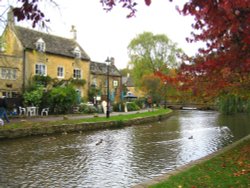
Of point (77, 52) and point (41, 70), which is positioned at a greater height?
point (77, 52)

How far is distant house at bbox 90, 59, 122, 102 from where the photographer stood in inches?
1928

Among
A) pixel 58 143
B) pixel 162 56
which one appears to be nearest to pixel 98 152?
pixel 58 143

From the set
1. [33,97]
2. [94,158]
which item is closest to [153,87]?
[33,97]

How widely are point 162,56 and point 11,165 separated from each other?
5944cm

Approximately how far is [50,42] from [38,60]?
4128 millimetres

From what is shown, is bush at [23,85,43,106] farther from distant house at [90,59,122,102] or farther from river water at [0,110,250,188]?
distant house at [90,59,122,102]

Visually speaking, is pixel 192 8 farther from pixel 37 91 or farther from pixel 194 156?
pixel 37 91

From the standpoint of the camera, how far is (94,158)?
13156 mm

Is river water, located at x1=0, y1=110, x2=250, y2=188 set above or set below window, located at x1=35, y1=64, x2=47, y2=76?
below

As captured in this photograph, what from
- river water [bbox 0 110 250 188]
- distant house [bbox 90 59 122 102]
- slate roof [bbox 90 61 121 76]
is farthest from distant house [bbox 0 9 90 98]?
river water [bbox 0 110 250 188]

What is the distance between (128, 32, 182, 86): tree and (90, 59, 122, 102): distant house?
12.2 metres

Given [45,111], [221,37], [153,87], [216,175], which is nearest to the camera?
[221,37]

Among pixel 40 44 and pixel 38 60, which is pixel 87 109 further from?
pixel 40 44

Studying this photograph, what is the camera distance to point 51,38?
41.4 metres
